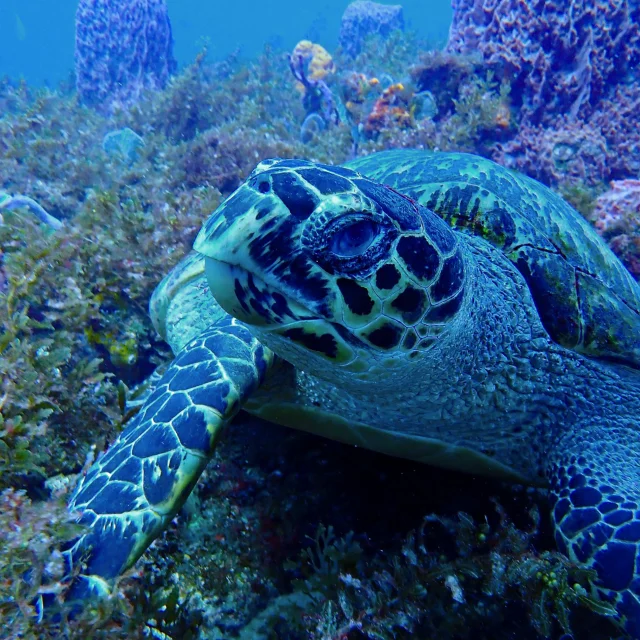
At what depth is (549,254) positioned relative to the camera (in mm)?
1955

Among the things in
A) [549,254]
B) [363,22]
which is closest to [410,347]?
[549,254]

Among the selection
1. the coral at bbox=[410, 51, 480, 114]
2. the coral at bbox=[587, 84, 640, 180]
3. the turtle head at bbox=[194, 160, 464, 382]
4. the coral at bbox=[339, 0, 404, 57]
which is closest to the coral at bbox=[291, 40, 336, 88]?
the coral at bbox=[410, 51, 480, 114]

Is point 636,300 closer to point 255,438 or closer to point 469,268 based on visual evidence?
point 469,268

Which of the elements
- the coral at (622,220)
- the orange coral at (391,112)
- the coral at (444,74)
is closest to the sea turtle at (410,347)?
the coral at (622,220)

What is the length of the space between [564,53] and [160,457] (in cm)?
653

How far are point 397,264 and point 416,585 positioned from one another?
985mm

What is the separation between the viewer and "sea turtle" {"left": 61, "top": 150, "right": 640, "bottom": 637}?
1.20m

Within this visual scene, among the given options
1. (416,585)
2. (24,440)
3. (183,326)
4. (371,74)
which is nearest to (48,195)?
(183,326)

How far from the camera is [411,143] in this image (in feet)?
18.0

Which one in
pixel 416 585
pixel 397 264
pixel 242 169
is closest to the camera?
pixel 397 264

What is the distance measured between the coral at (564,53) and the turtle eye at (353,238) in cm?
533

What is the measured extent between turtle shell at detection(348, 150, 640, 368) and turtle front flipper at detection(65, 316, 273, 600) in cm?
107

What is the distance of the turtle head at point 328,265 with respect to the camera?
116 cm

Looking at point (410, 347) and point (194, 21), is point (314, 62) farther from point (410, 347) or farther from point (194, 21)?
point (194, 21)
